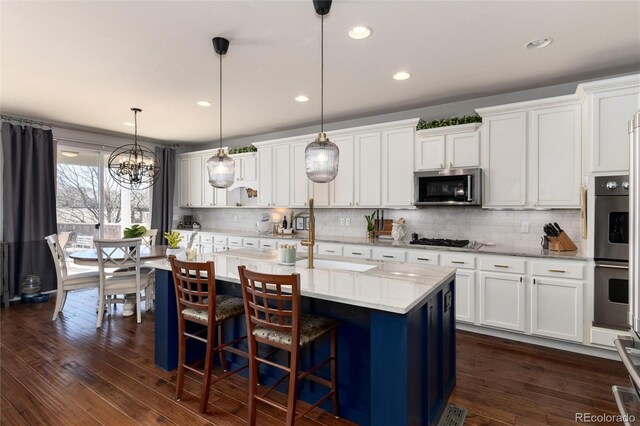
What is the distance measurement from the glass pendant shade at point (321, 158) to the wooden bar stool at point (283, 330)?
0.88m

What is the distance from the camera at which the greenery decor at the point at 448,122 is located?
390cm

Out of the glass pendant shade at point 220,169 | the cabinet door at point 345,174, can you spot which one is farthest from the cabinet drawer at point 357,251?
the glass pendant shade at point 220,169

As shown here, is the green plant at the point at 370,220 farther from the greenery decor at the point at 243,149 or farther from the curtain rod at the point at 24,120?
the curtain rod at the point at 24,120

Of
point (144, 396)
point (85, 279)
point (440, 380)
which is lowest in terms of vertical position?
point (144, 396)

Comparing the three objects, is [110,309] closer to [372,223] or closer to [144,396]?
[144,396]

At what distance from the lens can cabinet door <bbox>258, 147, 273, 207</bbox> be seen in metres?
5.69

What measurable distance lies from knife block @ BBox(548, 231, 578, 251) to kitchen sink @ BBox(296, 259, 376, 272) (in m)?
2.10

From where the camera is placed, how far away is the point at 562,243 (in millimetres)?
3459

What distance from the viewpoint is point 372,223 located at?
4.82m

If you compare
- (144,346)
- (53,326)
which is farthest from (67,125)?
(144,346)

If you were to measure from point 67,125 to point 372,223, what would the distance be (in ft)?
16.4

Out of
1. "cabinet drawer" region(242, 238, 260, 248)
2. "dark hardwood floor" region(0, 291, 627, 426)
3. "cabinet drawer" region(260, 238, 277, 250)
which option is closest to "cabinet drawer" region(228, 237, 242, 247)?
"cabinet drawer" region(242, 238, 260, 248)

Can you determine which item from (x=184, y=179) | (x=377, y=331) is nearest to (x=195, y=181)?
(x=184, y=179)

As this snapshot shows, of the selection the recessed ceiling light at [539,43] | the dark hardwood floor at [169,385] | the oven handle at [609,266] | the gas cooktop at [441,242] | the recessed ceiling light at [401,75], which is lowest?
the dark hardwood floor at [169,385]
